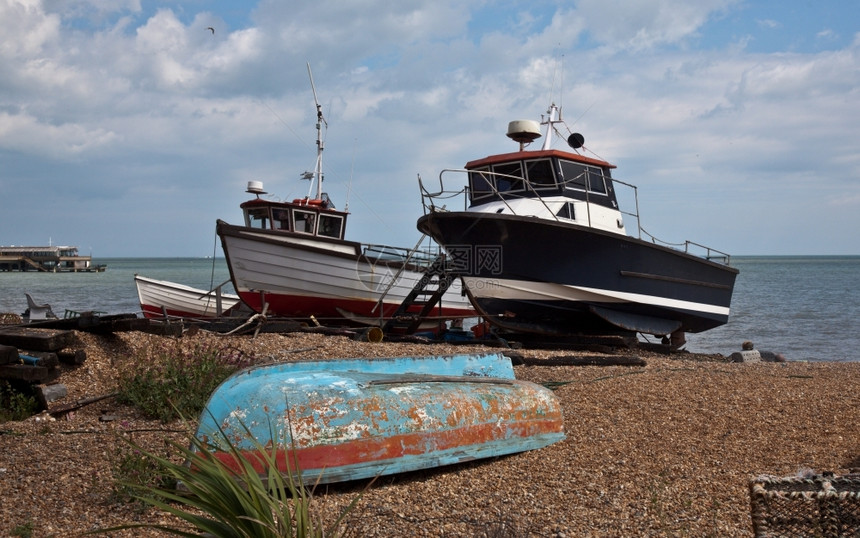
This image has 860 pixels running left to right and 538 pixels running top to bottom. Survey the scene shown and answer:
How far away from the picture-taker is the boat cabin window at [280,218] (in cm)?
1733

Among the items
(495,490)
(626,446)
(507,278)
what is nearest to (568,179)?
(507,278)

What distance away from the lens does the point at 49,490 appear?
4266mm

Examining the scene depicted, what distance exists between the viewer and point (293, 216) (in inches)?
685

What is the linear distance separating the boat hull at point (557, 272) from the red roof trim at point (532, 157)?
1.72 meters

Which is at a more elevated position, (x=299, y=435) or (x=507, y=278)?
(x=507, y=278)

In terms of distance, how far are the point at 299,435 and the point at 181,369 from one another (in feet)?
8.76

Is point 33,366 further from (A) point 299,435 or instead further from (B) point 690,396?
(B) point 690,396

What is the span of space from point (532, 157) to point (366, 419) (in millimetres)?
10189

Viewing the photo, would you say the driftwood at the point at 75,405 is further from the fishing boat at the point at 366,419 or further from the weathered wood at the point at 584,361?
the weathered wood at the point at 584,361

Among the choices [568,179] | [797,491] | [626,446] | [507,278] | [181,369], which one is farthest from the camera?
[568,179]

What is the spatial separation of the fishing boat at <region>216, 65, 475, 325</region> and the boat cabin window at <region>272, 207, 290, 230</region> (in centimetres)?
2

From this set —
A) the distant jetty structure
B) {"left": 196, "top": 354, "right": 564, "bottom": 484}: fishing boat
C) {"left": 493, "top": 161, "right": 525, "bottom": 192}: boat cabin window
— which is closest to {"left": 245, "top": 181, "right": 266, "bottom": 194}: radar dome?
{"left": 493, "top": 161, "right": 525, "bottom": 192}: boat cabin window

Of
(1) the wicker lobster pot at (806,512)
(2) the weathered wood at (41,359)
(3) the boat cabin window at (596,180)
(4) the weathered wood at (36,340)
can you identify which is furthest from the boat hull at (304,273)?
(1) the wicker lobster pot at (806,512)

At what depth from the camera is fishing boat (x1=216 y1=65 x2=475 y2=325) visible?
1609 cm
